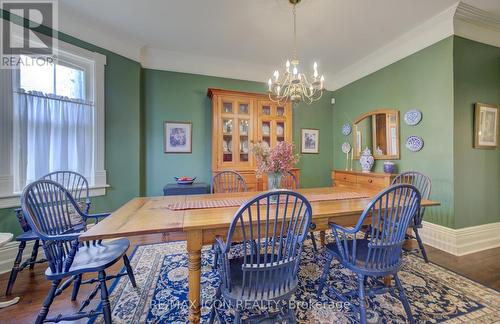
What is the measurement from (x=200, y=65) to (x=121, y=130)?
1699mm

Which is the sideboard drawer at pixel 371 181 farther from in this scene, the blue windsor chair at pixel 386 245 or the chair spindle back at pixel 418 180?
the blue windsor chair at pixel 386 245

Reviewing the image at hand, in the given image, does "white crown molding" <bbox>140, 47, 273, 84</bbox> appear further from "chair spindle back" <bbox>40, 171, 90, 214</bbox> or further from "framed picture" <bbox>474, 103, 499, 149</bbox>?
"framed picture" <bbox>474, 103, 499, 149</bbox>

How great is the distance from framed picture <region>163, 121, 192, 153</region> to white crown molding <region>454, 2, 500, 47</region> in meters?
3.87

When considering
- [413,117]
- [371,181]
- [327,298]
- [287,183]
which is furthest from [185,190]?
[413,117]

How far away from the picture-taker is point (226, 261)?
43.9 inches

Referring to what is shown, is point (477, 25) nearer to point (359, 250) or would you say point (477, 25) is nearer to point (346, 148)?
point (346, 148)

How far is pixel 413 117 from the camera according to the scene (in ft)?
9.39

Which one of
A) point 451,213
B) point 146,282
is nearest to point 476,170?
point 451,213

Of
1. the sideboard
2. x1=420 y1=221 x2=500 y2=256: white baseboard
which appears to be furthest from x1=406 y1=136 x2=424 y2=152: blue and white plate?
x1=420 y1=221 x2=500 y2=256: white baseboard

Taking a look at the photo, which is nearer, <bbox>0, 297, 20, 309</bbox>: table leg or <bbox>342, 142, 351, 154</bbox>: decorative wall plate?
<bbox>0, 297, 20, 309</bbox>: table leg

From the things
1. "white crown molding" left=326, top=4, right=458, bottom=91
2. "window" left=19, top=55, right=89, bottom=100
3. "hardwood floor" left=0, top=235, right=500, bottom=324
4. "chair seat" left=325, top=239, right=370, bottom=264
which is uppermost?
"white crown molding" left=326, top=4, right=458, bottom=91

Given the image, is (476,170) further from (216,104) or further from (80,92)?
(80,92)

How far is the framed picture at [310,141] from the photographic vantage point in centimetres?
425

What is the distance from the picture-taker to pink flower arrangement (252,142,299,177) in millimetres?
1751
